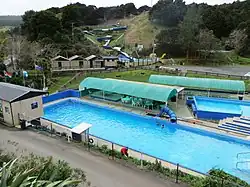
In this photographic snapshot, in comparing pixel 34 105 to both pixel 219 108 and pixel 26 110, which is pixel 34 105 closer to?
pixel 26 110

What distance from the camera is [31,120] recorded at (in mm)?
16828

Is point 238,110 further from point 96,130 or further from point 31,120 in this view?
point 31,120

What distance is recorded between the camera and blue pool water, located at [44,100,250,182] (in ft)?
46.9

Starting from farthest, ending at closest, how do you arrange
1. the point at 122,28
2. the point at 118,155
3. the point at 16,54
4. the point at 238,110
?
the point at 122,28
the point at 16,54
the point at 238,110
the point at 118,155

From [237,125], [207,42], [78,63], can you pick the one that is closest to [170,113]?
[237,125]

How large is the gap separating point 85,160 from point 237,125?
11530 millimetres

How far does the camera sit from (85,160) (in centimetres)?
1155

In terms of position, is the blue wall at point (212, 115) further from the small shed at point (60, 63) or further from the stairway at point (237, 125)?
the small shed at point (60, 63)

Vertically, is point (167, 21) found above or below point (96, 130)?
above

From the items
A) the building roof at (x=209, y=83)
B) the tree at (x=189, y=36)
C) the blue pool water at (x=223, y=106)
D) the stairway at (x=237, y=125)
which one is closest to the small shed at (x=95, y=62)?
the building roof at (x=209, y=83)

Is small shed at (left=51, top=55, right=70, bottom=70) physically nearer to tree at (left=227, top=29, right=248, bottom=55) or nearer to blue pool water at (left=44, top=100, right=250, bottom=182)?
blue pool water at (left=44, top=100, right=250, bottom=182)

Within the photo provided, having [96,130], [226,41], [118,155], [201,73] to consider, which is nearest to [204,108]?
[96,130]

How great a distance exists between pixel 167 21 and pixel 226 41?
2282cm

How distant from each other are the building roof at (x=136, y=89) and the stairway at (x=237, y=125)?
186 inches
